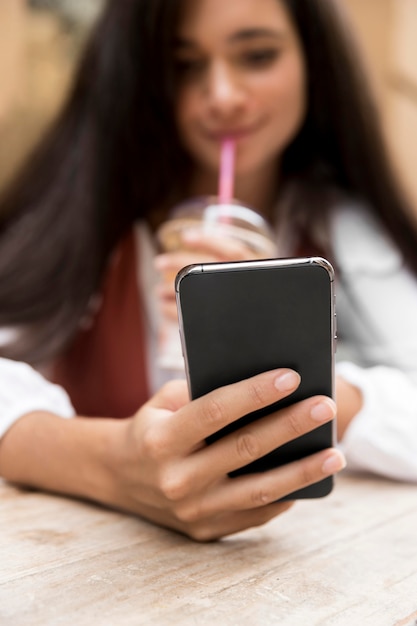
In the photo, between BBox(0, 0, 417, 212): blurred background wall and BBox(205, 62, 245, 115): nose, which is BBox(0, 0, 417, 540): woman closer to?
BBox(205, 62, 245, 115): nose

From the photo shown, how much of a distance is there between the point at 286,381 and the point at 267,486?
94 millimetres

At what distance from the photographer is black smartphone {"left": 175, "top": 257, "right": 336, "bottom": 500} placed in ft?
1.43

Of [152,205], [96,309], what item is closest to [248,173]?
[152,205]

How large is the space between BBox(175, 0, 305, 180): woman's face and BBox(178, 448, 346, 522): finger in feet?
2.19

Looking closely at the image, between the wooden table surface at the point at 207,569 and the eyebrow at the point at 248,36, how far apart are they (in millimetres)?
681

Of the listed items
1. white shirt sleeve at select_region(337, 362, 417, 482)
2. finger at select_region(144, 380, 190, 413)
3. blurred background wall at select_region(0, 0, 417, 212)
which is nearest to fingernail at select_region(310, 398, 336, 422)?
finger at select_region(144, 380, 190, 413)

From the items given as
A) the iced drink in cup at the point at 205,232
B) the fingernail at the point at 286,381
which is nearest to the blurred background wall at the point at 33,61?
the iced drink in cup at the point at 205,232

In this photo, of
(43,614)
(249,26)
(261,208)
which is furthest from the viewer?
(261,208)

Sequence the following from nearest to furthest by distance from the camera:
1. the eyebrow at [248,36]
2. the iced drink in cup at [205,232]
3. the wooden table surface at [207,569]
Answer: the wooden table surface at [207,569]
the iced drink in cup at [205,232]
the eyebrow at [248,36]

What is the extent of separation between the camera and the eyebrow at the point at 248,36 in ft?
3.35

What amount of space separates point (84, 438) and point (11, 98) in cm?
126

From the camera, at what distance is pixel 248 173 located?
1.24 metres

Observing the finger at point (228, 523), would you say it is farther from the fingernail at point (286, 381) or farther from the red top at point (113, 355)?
the red top at point (113, 355)

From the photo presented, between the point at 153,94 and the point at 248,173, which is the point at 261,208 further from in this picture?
the point at 153,94
